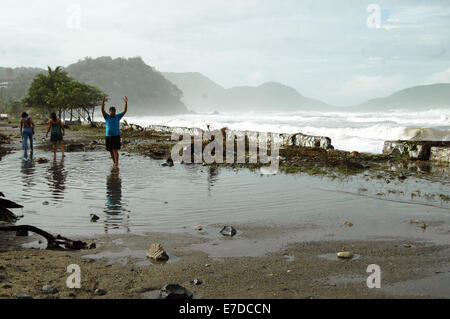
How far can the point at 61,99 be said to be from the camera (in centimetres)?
4562

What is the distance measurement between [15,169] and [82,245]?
8962 mm

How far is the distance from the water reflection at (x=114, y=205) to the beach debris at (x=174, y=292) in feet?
8.42

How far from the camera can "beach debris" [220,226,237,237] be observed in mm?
6156

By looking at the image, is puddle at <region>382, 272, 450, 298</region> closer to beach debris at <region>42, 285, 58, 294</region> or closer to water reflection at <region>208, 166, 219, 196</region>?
beach debris at <region>42, 285, 58, 294</region>

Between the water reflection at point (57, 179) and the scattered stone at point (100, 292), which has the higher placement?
the water reflection at point (57, 179)

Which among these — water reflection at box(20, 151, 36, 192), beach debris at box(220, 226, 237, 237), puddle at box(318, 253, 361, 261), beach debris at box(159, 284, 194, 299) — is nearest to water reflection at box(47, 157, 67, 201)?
water reflection at box(20, 151, 36, 192)

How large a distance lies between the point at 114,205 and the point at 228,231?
116 inches

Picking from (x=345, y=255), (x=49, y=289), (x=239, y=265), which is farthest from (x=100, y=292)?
(x=345, y=255)

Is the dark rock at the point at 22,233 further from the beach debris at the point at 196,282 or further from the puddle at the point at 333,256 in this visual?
the puddle at the point at 333,256

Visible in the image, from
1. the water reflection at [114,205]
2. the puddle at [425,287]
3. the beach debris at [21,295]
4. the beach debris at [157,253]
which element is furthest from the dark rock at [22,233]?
the puddle at [425,287]

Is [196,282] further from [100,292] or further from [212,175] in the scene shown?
[212,175]

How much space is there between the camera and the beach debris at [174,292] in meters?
3.86

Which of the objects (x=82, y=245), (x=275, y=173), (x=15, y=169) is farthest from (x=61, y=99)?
(x=82, y=245)
